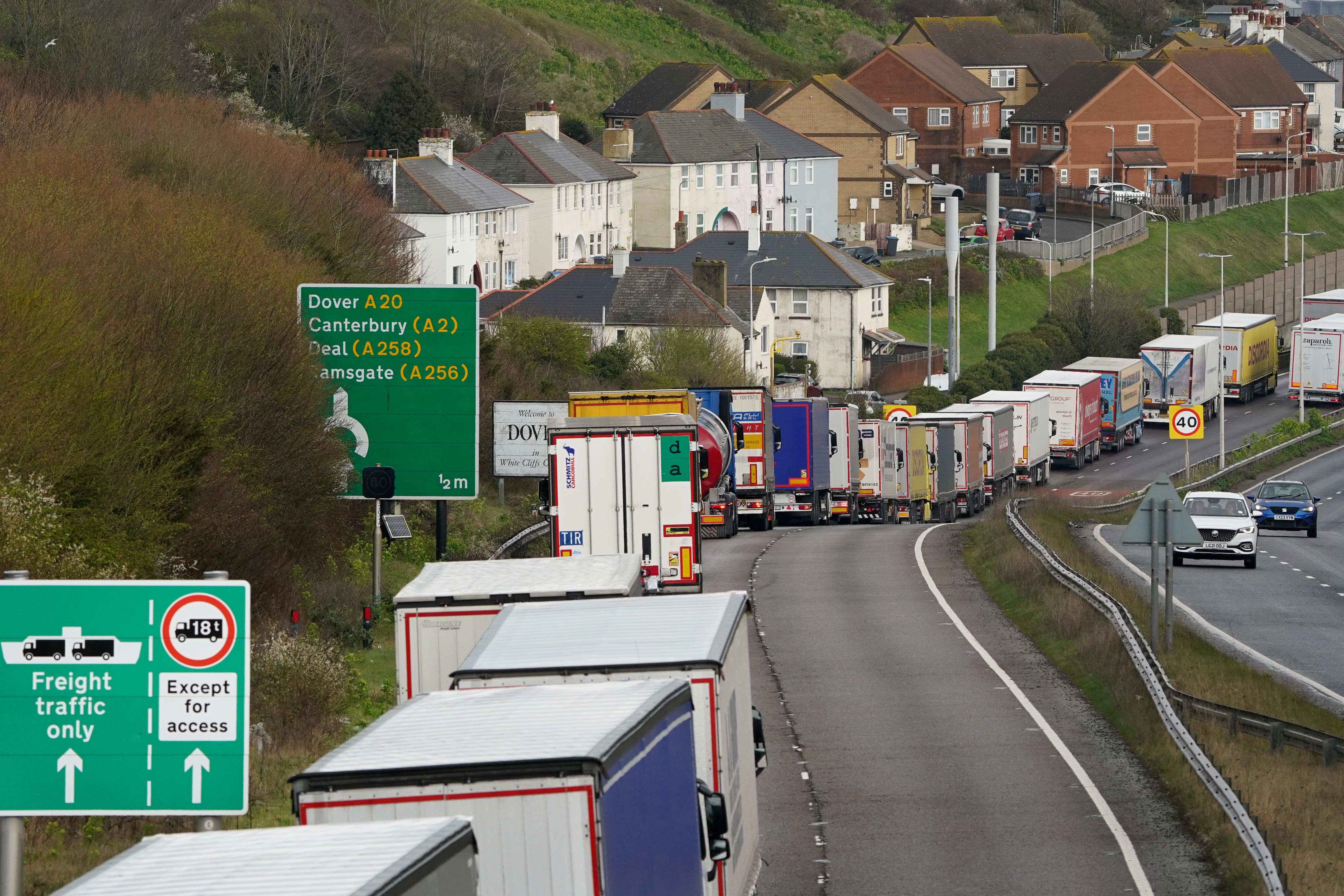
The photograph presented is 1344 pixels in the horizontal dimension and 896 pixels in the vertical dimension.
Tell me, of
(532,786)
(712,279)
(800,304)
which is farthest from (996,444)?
(532,786)

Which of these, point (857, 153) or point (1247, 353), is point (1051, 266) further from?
point (1247, 353)

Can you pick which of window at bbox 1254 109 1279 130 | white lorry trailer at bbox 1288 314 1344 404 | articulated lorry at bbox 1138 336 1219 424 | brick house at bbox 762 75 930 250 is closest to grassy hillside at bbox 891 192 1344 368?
window at bbox 1254 109 1279 130

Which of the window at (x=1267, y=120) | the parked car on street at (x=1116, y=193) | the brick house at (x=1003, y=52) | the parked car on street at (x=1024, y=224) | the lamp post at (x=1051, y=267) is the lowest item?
the lamp post at (x=1051, y=267)

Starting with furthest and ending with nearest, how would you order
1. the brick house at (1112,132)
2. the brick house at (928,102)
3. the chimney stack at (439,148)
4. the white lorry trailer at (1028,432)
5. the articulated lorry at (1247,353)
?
the brick house at (928,102), the brick house at (1112,132), the articulated lorry at (1247,353), the chimney stack at (439,148), the white lorry trailer at (1028,432)

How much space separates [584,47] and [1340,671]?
388ft

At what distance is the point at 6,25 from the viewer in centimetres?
6762

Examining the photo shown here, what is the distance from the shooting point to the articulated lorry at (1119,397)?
258ft

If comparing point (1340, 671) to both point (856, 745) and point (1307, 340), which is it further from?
point (1307, 340)

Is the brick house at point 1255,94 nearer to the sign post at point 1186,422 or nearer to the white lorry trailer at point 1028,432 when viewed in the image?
the white lorry trailer at point 1028,432

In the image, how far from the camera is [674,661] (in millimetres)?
11672

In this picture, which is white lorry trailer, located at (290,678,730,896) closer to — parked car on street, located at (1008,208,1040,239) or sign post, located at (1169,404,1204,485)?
sign post, located at (1169,404,1204,485)

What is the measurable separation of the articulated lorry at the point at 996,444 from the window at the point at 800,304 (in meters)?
27.1

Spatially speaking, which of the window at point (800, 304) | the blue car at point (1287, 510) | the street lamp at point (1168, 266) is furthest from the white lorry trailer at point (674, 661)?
the street lamp at point (1168, 266)

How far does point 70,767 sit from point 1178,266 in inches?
4726
